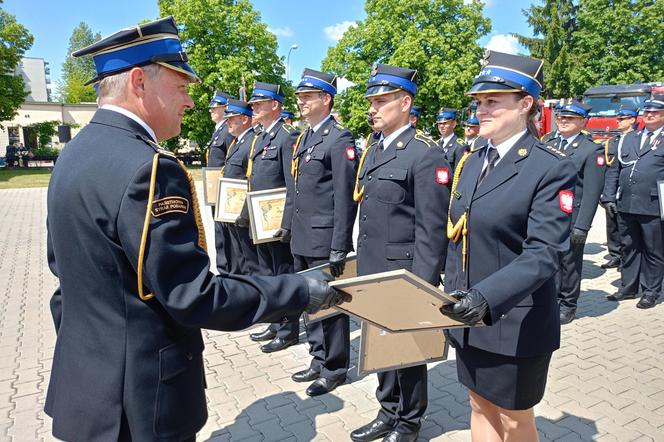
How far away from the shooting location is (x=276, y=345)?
505 cm

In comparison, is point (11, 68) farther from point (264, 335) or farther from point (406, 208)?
point (406, 208)

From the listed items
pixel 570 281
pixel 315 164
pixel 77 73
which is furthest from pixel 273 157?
pixel 77 73

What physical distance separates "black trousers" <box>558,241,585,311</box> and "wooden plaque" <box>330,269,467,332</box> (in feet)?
13.8

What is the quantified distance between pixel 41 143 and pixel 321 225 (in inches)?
1848

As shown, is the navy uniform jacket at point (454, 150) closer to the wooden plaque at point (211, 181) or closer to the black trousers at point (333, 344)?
the wooden plaque at point (211, 181)

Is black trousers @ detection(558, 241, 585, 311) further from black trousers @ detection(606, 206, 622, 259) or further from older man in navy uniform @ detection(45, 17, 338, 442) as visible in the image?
older man in navy uniform @ detection(45, 17, 338, 442)

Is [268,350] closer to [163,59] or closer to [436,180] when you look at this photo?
[436,180]

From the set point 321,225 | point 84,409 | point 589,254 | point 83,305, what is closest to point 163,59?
point 83,305

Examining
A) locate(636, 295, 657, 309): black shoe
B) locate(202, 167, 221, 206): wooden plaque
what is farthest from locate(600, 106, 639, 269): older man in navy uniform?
locate(202, 167, 221, 206): wooden plaque

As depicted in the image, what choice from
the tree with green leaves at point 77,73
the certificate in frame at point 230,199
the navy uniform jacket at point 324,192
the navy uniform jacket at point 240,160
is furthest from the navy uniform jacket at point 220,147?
the tree with green leaves at point 77,73

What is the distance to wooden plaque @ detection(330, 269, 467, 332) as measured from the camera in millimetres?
1816

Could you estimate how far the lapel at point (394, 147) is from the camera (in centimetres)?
329

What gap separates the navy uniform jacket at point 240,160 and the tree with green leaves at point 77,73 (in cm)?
6857

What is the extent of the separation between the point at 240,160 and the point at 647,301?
17.5 ft
